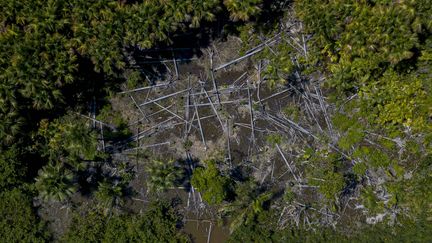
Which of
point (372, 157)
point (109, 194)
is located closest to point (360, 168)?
point (372, 157)

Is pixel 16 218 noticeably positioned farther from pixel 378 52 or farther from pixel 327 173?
pixel 378 52

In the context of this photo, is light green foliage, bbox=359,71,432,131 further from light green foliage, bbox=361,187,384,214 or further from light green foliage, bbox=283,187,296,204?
light green foliage, bbox=283,187,296,204

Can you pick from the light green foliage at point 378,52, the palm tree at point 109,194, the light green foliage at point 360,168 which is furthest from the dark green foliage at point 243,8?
the palm tree at point 109,194

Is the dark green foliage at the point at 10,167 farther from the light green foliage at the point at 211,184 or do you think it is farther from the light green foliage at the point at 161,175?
the light green foliage at the point at 211,184

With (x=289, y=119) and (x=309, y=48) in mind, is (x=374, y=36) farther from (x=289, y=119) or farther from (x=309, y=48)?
(x=289, y=119)

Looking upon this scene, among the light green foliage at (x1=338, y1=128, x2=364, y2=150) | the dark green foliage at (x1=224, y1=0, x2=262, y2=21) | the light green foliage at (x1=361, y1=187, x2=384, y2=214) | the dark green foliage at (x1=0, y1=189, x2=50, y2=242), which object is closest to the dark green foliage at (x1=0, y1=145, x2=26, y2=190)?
the dark green foliage at (x1=0, y1=189, x2=50, y2=242)

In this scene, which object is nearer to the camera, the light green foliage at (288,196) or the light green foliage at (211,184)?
the light green foliage at (211,184)
